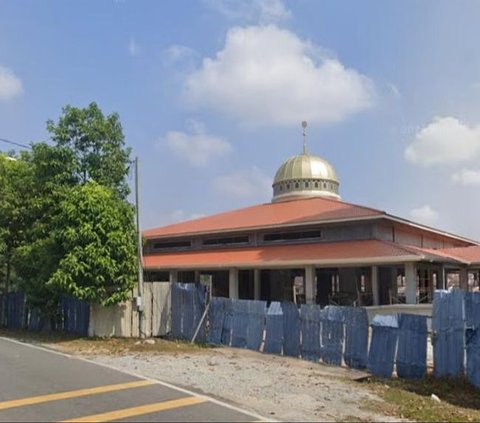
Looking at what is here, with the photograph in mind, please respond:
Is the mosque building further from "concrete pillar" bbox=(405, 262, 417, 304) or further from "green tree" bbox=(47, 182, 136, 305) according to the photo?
"green tree" bbox=(47, 182, 136, 305)

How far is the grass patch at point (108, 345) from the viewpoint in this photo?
15624mm

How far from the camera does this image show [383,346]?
39.1ft

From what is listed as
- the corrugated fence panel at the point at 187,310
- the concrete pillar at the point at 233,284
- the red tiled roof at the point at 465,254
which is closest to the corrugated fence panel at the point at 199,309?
the corrugated fence panel at the point at 187,310

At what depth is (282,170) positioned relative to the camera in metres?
39.2

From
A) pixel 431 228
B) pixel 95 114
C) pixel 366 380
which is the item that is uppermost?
pixel 95 114

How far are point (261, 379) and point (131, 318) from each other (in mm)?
9280

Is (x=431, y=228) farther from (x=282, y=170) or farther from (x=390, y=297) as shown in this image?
(x=282, y=170)

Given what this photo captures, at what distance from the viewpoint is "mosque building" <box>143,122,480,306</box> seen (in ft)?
79.4

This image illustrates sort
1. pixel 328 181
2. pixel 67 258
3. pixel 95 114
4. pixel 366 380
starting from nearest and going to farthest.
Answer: pixel 366 380 → pixel 67 258 → pixel 95 114 → pixel 328 181

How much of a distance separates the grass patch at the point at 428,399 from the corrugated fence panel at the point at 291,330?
3.02m

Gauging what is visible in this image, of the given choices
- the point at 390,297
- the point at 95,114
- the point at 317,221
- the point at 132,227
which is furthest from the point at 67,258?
the point at 390,297

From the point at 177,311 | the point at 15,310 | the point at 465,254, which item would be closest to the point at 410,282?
the point at 465,254

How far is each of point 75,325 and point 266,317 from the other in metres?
8.46

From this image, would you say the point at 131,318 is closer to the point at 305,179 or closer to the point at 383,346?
the point at 383,346
